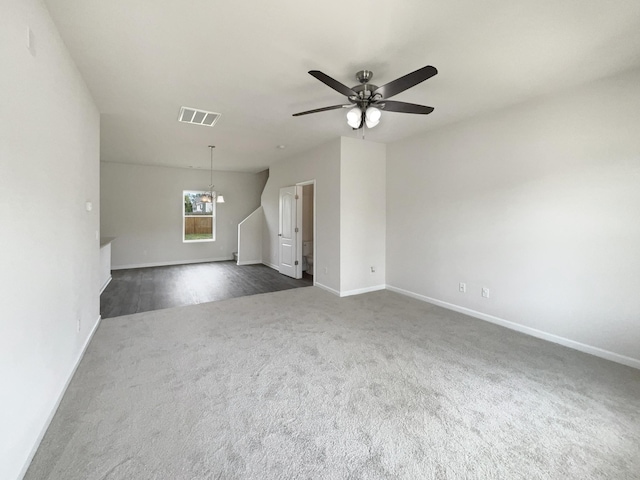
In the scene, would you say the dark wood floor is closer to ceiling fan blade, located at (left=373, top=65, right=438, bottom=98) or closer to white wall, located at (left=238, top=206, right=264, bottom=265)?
white wall, located at (left=238, top=206, right=264, bottom=265)

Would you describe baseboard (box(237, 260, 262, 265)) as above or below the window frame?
below

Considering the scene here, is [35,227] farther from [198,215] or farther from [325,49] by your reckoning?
[198,215]

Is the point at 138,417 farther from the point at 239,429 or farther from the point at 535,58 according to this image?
the point at 535,58

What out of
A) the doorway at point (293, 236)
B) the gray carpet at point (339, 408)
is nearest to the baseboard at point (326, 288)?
the doorway at point (293, 236)

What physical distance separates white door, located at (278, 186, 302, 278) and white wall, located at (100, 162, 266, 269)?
2.69 metres

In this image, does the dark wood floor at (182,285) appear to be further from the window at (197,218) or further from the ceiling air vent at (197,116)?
the ceiling air vent at (197,116)

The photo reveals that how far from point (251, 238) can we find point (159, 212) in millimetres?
2547

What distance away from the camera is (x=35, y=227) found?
174cm

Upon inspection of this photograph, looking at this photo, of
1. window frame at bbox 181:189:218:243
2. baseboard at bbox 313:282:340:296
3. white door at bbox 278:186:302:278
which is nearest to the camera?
baseboard at bbox 313:282:340:296

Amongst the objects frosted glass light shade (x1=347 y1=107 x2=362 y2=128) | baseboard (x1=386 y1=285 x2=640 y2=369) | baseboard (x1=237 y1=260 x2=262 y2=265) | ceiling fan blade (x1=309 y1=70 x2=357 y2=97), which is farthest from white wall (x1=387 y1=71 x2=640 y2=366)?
baseboard (x1=237 y1=260 x2=262 y2=265)

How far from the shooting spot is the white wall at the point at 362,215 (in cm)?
486

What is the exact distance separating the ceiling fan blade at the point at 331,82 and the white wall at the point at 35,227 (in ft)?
5.39

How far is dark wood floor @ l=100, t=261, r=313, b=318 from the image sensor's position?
4.53 m

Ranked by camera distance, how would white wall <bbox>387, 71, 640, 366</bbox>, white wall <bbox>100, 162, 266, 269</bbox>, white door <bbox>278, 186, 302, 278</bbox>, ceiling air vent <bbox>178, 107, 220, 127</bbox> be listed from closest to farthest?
white wall <bbox>387, 71, 640, 366</bbox>
ceiling air vent <bbox>178, 107, 220, 127</bbox>
white door <bbox>278, 186, 302, 278</bbox>
white wall <bbox>100, 162, 266, 269</bbox>
